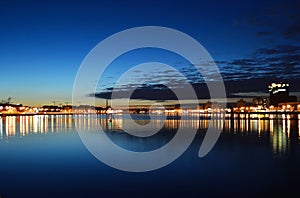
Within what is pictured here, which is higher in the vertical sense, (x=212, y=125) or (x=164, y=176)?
(x=164, y=176)

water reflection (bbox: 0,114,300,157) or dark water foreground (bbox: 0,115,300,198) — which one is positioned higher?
dark water foreground (bbox: 0,115,300,198)

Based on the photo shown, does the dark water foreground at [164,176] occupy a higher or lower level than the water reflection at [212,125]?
higher

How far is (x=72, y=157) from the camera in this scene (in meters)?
17.6

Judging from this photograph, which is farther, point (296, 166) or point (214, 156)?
point (214, 156)

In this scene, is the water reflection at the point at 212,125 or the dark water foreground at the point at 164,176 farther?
the water reflection at the point at 212,125

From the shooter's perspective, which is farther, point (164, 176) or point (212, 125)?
point (212, 125)

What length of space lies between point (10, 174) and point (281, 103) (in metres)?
195

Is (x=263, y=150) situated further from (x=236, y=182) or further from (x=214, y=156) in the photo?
(x=236, y=182)

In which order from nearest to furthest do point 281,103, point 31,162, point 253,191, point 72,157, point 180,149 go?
point 253,191 → point 31,162 → point 72,157 → point 180,149 → point 281,103

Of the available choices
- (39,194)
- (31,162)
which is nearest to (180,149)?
(31,162)

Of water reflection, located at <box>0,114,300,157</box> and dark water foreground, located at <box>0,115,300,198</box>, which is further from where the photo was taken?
water reflection, located at <box>0,114,300,157</box>

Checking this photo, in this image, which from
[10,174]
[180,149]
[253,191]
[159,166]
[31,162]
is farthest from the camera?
[180,149]

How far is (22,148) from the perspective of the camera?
21.0m

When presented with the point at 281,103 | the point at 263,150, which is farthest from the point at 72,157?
the point at 281,103
